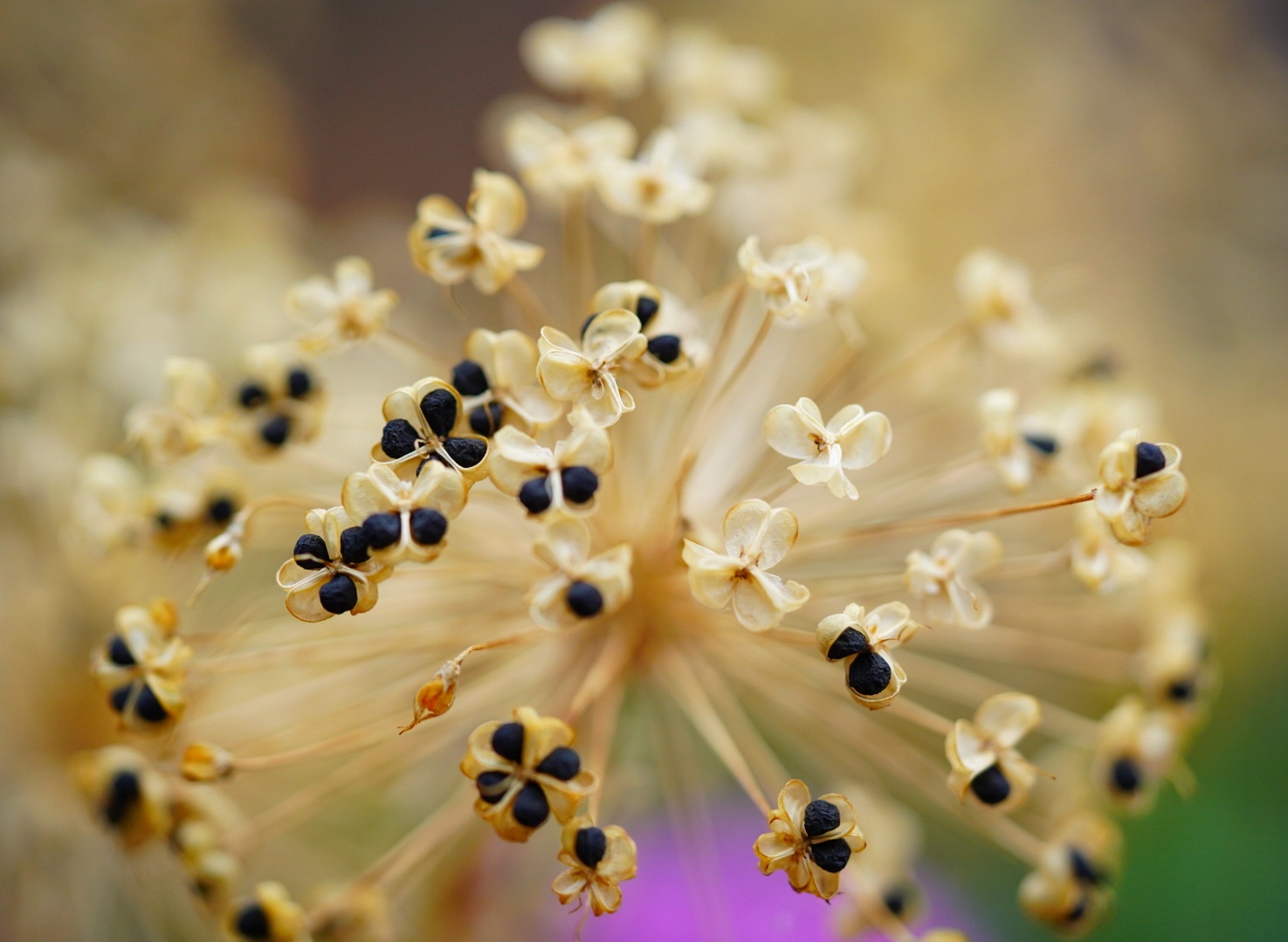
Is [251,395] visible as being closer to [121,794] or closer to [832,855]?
[121,794]

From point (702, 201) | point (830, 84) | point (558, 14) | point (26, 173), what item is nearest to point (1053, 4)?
point (830, 84)

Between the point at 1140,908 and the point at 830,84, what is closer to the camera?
the point at 1140,908

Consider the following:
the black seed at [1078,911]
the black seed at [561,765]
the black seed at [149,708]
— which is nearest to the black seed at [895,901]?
the black seed at [1078,911]

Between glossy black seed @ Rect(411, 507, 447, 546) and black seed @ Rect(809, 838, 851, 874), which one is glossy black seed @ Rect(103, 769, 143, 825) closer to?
glossy black seed @ Rect(411, 507, 447, 546)

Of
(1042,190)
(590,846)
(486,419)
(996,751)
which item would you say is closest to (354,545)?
(486,419)

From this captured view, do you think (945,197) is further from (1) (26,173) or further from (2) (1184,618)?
(1) (26,173)
